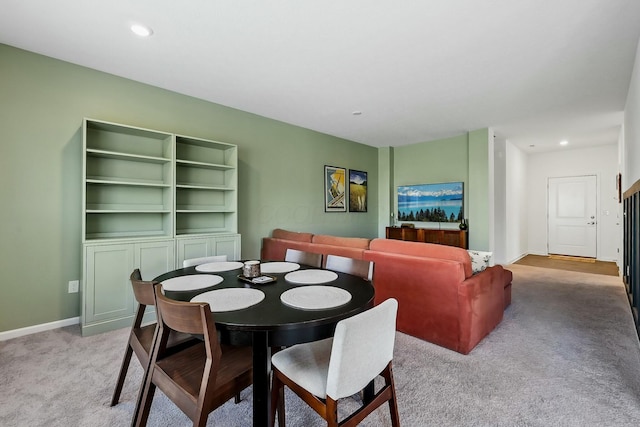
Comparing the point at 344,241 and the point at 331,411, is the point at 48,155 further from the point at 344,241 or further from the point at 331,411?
the point at 331,411

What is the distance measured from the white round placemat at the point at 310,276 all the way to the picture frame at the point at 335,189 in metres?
3.30

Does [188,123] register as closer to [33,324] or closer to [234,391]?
[33,324]

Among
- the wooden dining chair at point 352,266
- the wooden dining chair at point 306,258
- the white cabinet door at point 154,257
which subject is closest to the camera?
the wooden dining chair at point 352,266

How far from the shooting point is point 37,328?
2609mm

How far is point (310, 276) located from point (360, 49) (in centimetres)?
198

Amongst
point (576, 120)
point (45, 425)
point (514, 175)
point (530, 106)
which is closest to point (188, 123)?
point (45, 425)

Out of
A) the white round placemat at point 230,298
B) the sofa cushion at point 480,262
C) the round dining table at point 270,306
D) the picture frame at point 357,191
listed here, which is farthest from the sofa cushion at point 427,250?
the picture frame at point 357,191

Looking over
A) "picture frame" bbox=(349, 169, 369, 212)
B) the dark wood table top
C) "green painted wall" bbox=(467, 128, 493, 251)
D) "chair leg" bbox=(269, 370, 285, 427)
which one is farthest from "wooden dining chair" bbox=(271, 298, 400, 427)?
"picture frame" bbox=(349, 169, 369, 212)

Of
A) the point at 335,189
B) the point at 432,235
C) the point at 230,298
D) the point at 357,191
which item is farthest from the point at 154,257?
the point at 432,235

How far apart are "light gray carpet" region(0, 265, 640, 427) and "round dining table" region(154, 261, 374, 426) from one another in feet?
2.19

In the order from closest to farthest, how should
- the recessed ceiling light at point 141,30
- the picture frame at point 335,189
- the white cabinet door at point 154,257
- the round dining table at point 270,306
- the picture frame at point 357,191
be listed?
the round dining table at point 270,306, the recessed ceiling light at point 141,30, the white cabinet door at point 154,257, the picture frame at point 335,189, the picture frame at point 357,191

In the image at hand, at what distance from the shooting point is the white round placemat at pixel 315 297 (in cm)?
133

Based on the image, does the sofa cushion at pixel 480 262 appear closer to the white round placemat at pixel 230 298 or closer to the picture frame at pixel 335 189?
the white round placemat at pixel 230 298

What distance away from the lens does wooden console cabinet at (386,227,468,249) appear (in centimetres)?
492
